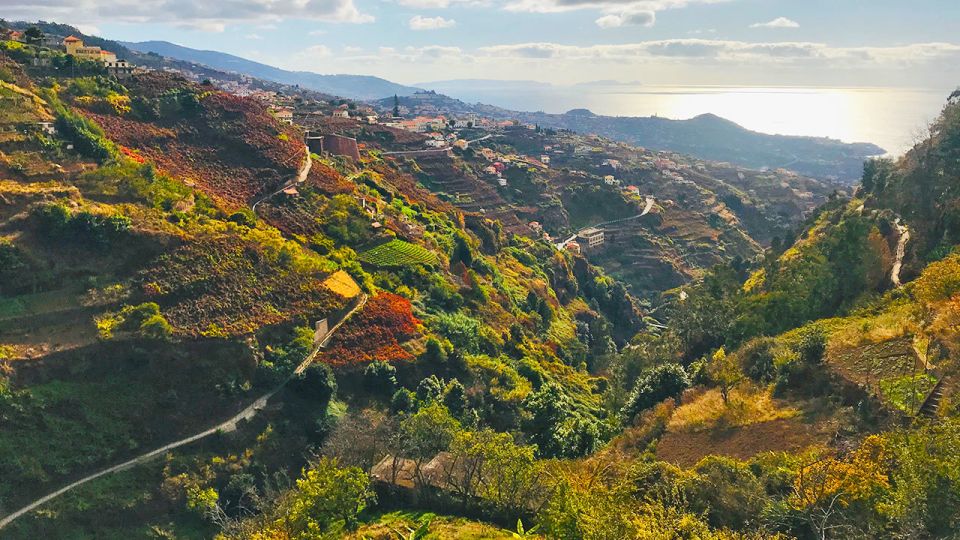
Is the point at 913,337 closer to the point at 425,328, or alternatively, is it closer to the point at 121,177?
the point at 425,328

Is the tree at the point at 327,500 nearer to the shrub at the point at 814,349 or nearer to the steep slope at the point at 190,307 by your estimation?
the steep slope at the point at 190,307

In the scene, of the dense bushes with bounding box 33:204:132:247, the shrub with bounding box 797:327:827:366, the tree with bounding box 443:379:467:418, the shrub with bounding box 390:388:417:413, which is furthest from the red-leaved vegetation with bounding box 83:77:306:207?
the shrub with bounding box 797:327:827:366

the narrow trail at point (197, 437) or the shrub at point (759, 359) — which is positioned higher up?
the shrub at point (759, 359)

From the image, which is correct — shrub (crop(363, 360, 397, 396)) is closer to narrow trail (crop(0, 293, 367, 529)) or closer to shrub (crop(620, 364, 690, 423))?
narrow trail (crop(0, 293, 367, 529))

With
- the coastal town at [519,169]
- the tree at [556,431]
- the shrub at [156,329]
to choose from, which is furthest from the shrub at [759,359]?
the coastal town at [519,169]

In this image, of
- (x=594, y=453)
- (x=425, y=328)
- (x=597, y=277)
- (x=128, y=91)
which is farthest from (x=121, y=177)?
(x=597, y=277)
